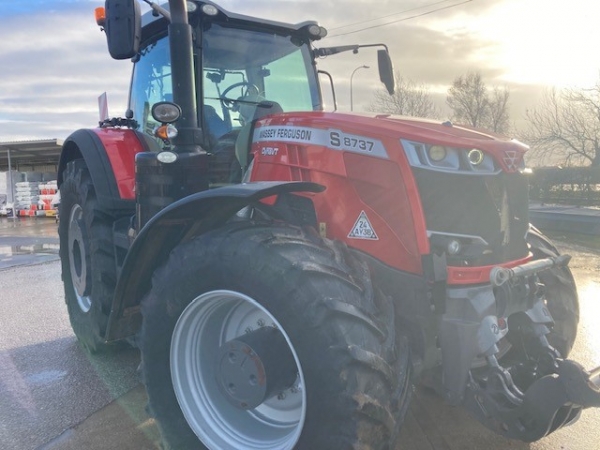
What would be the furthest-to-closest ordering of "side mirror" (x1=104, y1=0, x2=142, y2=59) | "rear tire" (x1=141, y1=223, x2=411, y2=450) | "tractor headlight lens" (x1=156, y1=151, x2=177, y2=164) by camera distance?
"tractor headlight lens" (x1=156, y1=151, x2=177, y2=164)
"side mirror" (x1=104, y1=0, x2=142, y2=59)
"rear tire" (x1=141, y1=223, x2=411, y2=450)

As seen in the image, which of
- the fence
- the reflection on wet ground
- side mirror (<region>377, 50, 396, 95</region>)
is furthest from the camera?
the fence

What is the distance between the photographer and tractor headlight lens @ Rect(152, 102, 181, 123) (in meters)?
3.06

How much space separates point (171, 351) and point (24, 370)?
2253 mm

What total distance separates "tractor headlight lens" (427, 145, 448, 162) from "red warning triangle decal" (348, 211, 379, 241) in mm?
438

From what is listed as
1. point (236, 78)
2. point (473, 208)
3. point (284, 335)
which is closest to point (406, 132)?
point (473, 208)

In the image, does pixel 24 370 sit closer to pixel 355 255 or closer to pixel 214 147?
pixel 214 147

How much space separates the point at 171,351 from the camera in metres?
2.77

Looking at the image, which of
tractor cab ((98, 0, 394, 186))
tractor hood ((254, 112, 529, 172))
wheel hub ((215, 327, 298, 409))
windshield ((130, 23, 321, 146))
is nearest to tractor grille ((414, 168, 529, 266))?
tractor hood ((254, 112, 529, 172))

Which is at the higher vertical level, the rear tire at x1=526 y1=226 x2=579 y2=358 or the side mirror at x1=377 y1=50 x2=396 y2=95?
the side mirror at x1=377 y1=50 x2=396 y2=95

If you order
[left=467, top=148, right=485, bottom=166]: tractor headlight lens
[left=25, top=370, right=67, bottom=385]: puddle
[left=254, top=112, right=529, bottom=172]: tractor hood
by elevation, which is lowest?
[left=25, top=370, right=67, bottom=385]: puddle

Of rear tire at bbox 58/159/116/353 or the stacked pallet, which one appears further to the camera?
the stacked pallet

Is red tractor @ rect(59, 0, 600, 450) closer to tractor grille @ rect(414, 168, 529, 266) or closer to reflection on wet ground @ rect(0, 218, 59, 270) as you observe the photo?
tractor grille @ rect(414, 168, 529, 266)

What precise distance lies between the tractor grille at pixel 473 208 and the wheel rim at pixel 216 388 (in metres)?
0.99

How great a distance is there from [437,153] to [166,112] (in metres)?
1.55
